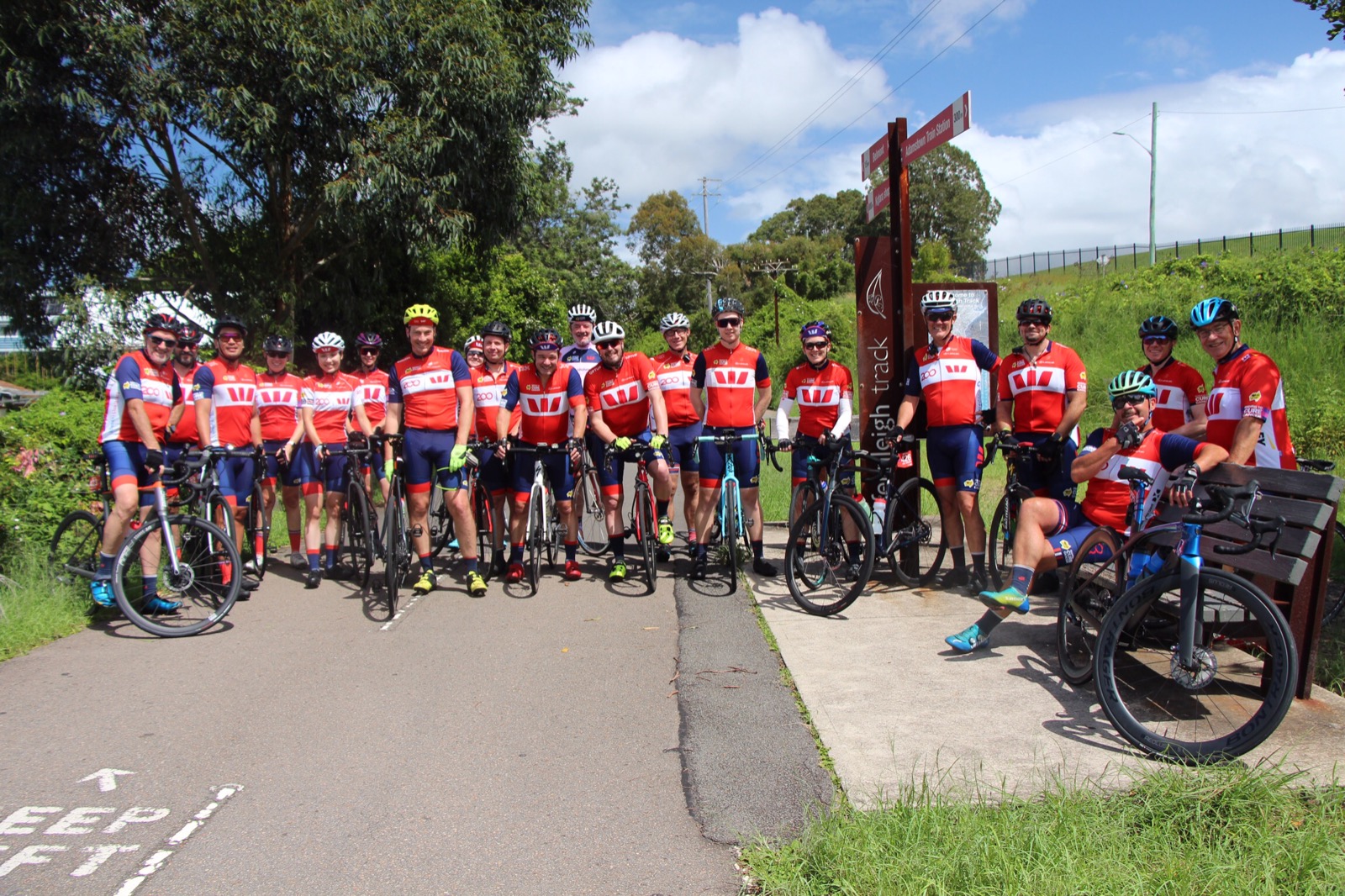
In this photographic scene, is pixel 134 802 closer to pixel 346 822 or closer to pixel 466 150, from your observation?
pixel 346 822

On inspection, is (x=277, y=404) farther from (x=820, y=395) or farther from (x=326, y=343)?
(x=820, y=395)

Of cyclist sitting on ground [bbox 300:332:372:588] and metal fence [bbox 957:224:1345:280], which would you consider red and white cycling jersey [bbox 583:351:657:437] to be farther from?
metal fence [bbox 957:224:1345:280]

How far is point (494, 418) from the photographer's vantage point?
8.63 meters

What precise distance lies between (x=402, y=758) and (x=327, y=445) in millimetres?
4759

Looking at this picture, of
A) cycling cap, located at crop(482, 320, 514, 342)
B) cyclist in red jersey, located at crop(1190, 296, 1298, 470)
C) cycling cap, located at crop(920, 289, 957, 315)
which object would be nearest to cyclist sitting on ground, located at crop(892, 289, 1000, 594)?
cycling cap, located at crop(920, 289, 957, 315)

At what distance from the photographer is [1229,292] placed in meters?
21.5

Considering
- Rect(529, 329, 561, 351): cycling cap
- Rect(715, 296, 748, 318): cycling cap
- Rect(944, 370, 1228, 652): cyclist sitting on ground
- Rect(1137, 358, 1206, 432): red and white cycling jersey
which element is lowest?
Rect(944, 370, 1228, 652): cyclist sitting on ground

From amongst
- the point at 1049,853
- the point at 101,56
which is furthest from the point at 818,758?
the point at 101,56

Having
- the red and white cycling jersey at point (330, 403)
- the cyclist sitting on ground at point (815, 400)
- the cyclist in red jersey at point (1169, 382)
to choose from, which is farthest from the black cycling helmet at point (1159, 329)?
the red and white cycling jersey at point (330, 403)

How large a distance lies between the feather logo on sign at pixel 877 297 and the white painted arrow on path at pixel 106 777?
6098 mm

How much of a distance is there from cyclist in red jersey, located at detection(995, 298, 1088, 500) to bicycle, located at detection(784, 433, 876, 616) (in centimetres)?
118

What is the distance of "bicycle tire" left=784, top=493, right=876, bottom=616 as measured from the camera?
22.0ft

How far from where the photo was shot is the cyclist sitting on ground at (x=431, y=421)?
25.3 feet

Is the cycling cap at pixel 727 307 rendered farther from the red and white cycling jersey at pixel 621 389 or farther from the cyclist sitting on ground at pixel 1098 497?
the cyclist sitting on ground at pixel 1098 497
